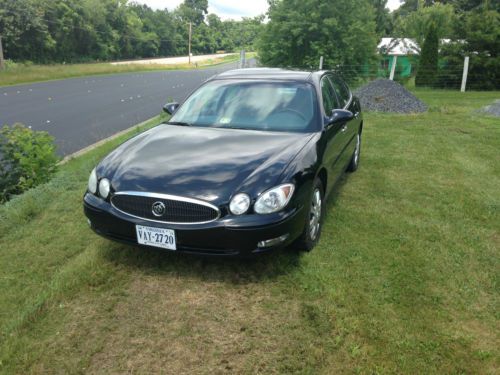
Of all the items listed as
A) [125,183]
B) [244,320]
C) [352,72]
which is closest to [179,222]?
[125,183]

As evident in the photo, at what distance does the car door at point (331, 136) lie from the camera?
13.7 feet

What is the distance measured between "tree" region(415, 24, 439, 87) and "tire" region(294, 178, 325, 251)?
17457 millimetres

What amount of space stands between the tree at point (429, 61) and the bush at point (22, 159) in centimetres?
1749

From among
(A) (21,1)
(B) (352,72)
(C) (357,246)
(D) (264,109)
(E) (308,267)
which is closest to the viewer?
(E) (308,267)

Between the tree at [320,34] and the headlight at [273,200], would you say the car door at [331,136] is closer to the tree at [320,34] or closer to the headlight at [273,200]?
the headlight at [273,200]

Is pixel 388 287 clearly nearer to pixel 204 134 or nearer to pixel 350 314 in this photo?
pixel 350 314

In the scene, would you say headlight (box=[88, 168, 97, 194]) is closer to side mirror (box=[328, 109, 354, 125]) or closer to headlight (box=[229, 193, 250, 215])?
headlight (box=[229, 193, 250, 215])

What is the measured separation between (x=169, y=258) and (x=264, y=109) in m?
1.78

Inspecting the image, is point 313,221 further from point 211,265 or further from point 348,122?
point 348,122

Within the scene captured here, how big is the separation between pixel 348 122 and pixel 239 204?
2761mm

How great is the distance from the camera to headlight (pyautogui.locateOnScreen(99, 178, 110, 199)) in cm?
334

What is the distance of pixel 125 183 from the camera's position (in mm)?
3258

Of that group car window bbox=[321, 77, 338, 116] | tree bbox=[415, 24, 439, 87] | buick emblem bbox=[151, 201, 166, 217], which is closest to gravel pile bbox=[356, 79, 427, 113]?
tree bbox=[415, 24, 439, 87]

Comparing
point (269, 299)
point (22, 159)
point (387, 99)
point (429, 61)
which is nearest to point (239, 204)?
point (269, 299)
